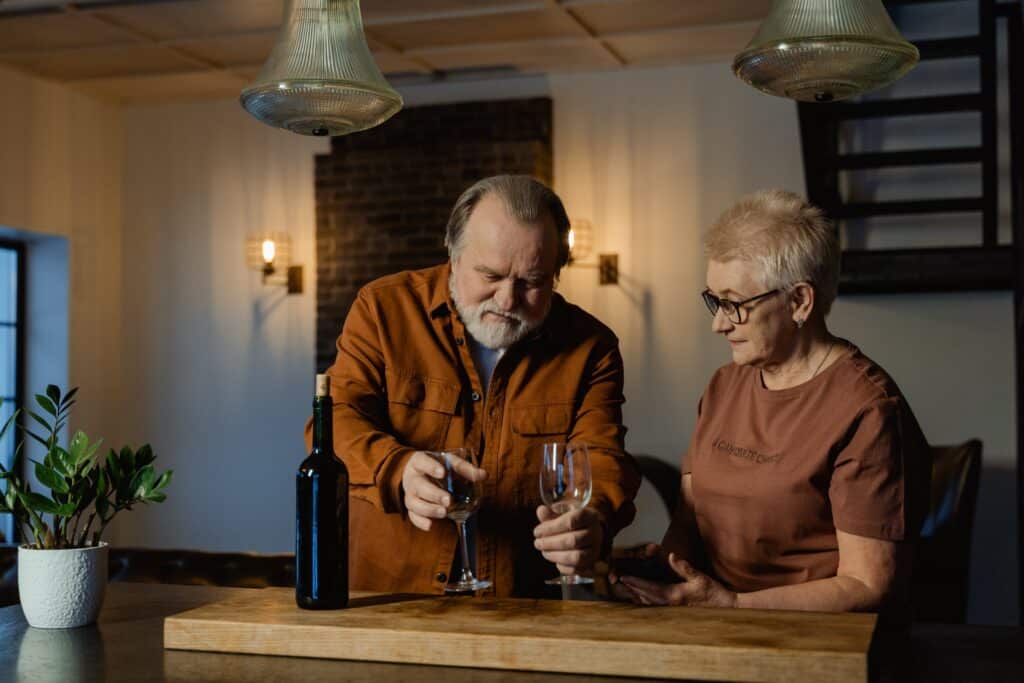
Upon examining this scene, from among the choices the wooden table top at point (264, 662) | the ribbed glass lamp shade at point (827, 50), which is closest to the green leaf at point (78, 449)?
the wooden table top at point (264, 662)

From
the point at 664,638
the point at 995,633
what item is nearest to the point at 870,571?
the point at 995,633

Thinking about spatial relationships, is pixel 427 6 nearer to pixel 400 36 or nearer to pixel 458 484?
pixel 400 36

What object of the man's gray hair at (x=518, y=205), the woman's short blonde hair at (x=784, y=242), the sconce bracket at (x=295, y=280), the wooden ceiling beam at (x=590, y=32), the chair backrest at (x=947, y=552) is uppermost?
the wooden ceiling beam at (x=590, y=32)

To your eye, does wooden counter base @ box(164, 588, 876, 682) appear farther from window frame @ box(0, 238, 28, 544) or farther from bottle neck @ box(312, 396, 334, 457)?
window frame @ box(0, 238, 28, 544)

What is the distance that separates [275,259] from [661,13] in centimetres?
270

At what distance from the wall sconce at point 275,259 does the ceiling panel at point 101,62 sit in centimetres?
105

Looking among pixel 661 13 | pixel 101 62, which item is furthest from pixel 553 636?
pixel 101 62

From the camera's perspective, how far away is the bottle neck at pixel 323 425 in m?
1.78

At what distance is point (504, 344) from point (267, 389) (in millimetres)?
4613

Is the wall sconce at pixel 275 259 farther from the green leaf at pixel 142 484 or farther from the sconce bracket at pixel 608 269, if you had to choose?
the green leaf at pixel 142 484

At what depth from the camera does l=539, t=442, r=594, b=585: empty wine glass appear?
1.89 m

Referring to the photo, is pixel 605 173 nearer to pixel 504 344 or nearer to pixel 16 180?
pixel 16 180

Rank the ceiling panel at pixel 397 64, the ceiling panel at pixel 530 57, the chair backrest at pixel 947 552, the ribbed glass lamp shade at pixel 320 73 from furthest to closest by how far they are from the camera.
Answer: the ceiling panel at pixel 397 64 < the ceiling panel at pixel 530 57 < the chair backrest at pixel 947 552 < the ribbed glass lamp shade at pixel 320 73

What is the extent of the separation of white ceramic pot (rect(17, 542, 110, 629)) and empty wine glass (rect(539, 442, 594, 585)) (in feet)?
2.60
